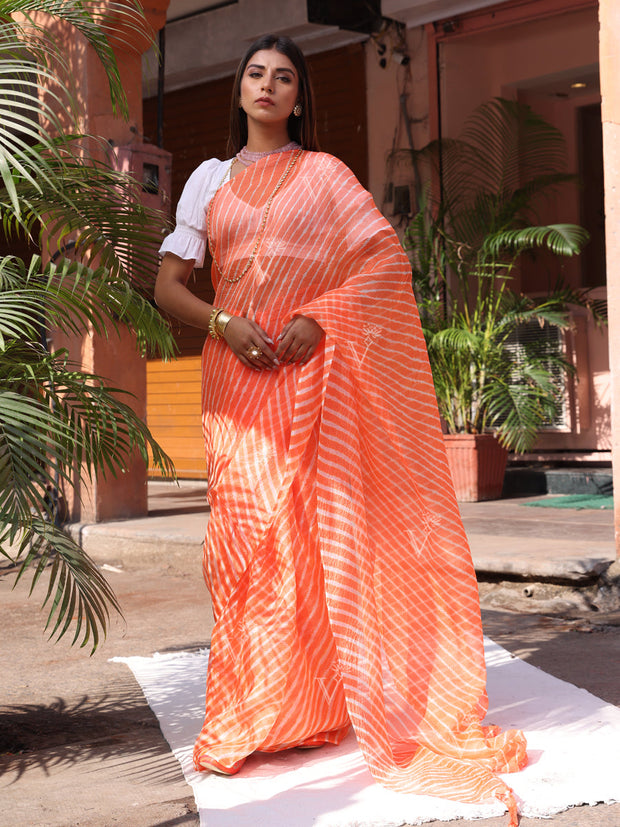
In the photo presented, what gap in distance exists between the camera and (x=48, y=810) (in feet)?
7.67

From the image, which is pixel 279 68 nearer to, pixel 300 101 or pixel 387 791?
pixel 300 101

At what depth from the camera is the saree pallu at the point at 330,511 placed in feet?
8.54

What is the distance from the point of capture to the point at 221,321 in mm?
2736

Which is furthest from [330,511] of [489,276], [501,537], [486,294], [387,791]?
[486,294]

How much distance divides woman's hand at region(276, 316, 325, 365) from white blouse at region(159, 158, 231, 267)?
0.37 m

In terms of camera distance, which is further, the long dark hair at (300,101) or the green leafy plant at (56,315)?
the long dark hair at (300,101)

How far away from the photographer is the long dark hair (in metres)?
2.79

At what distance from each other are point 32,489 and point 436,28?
6.94 meters

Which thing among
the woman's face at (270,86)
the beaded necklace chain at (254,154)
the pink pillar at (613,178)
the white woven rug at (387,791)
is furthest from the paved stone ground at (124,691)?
the woman's face at (270,86)

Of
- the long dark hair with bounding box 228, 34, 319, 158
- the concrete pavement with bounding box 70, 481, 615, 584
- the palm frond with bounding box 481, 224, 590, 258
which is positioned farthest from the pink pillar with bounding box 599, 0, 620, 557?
the palm frond with bounding box 481, 224, 590, 258

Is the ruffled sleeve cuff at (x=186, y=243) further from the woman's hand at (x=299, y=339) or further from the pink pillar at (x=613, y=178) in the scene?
the pink pillar at (x=613, y=178)

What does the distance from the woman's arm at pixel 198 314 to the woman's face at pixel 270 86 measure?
16.9 inches

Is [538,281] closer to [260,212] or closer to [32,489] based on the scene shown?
[260,212]

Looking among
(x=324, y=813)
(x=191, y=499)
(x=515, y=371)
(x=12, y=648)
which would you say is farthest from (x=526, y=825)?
(x=191, y=499)
